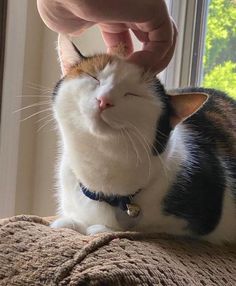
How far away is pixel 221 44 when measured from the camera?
1.44 m

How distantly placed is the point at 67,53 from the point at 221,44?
65 centimetres

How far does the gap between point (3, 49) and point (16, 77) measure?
8 cm

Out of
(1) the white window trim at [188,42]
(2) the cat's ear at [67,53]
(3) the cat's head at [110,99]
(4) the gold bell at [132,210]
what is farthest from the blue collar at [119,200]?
(1) the white window trim at [188,42]

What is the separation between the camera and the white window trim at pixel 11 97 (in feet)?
4.99

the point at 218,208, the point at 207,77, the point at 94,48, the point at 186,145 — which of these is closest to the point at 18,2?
the point at 94,48

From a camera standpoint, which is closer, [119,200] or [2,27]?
[119,200]

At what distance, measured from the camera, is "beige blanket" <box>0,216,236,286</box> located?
0.58 metres

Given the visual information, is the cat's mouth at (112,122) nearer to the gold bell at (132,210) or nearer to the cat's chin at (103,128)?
the cat's chin at (103,128)

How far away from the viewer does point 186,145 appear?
3.08 ft

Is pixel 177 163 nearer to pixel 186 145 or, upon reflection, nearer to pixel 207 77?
pixel 186 145

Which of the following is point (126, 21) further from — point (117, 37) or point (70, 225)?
point (70, 225)

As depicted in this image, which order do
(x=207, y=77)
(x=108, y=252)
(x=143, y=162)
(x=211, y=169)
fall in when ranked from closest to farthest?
(x=108, y=252) → (x=143, y=162) → (x=211, y=169) → (x=207, y=77)

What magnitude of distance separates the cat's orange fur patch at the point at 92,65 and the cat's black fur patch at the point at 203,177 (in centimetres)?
21

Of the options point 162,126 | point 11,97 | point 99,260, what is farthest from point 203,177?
point 11,97
